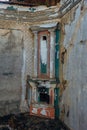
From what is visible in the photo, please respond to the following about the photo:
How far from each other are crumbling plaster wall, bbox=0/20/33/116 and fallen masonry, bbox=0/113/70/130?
0.62 metres

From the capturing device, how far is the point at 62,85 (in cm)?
783

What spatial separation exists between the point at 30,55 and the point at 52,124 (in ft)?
9.30

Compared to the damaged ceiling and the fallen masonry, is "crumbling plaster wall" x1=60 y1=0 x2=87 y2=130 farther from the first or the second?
the damaged ceiling

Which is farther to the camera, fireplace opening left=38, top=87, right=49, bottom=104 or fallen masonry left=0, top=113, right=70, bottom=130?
fireplace opening left=38, top=87, right=49, bottom=104

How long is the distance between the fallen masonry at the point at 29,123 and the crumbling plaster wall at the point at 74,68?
0.33m

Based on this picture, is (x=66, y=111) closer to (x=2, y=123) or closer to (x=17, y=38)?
(x=2, y=123)

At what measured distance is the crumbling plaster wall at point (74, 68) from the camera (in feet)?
19.7

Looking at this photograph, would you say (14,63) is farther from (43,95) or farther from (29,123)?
(29,123)

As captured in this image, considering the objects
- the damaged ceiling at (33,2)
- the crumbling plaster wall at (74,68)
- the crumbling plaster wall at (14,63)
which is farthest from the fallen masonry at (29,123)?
the damaged ceiling at (33,2)

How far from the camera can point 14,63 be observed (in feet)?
29.0

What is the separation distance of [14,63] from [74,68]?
296 cm

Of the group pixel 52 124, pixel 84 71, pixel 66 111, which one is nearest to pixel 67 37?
pixel 84 71

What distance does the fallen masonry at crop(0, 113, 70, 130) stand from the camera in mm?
7298

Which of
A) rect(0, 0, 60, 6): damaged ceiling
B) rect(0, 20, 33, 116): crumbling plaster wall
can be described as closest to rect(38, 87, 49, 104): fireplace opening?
rect(0, 20, 33, 116): crumbling plaster wall
